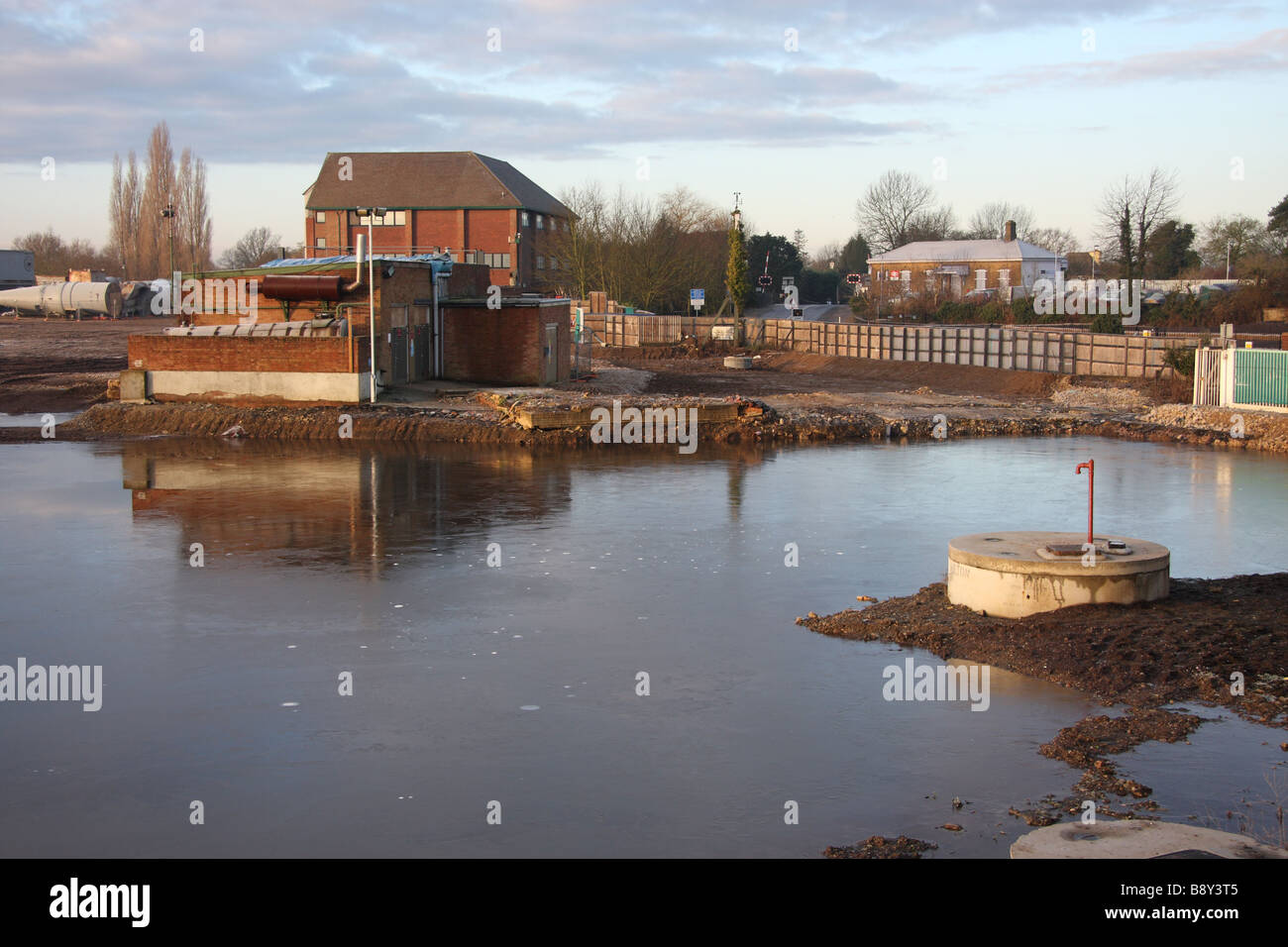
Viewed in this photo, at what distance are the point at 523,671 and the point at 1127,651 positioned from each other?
565cm

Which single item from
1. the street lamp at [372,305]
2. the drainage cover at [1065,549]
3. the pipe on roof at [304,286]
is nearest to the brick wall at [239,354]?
the street lamp at [372,305]

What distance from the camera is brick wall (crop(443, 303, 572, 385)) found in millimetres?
37219

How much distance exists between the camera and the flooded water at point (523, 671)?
826 centimetres

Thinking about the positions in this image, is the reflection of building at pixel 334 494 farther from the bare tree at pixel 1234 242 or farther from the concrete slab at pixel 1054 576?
the bare tree at pixel 1234 242

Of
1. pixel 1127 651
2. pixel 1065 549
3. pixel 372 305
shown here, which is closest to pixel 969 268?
pixel 372 305

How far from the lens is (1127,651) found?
11180 millimetres

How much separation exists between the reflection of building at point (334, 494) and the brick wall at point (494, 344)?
9235mm

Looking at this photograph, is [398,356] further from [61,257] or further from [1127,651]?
[61,257]

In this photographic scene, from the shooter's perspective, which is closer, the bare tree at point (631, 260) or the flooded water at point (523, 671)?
the flooded water at point (523, 671)

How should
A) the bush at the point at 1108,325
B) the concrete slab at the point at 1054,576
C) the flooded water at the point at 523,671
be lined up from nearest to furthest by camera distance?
the flooded water at the point at 523,671, the concrete slab at the point at 1054,576, the bush at the point at 1108,325

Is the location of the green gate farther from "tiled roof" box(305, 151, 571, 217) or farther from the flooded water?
"tiled roof" box(305, 151, 571, 217)

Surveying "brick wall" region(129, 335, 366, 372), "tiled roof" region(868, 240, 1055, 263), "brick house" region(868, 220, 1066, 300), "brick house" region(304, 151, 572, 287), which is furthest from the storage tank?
"tiled roof" region(868, 240, 1055, 263)

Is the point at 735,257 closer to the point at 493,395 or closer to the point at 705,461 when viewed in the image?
the point at 493,395
